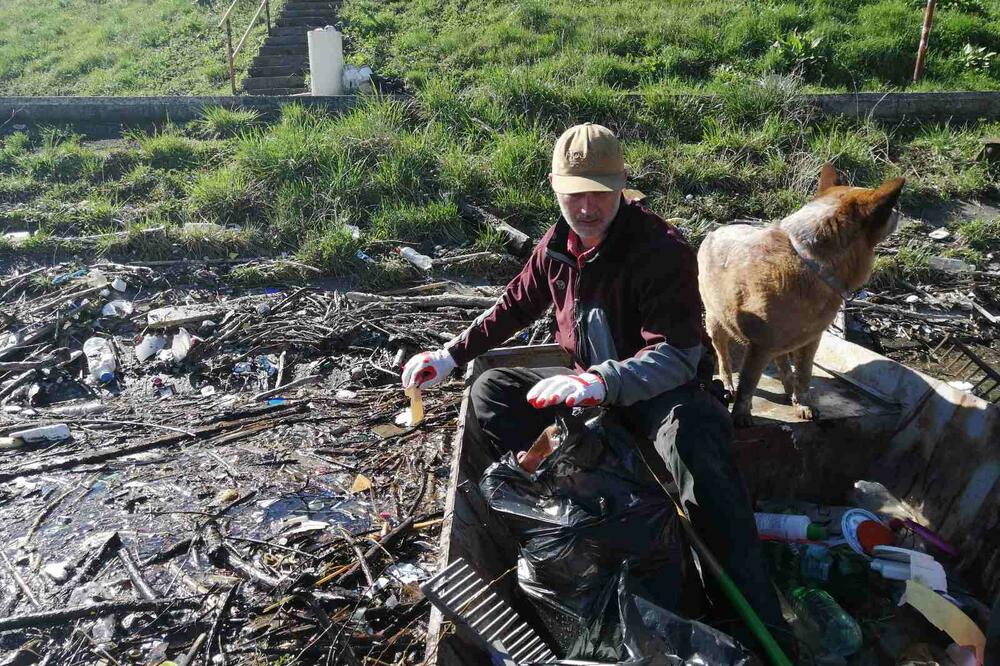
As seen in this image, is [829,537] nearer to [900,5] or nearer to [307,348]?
[307,348]

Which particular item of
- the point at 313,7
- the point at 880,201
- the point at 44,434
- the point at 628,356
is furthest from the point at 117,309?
the point at 313,7

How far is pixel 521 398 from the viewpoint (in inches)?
137

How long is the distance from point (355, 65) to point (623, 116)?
192 inches

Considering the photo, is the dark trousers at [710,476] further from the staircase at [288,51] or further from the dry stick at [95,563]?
the staircase at [288,51]

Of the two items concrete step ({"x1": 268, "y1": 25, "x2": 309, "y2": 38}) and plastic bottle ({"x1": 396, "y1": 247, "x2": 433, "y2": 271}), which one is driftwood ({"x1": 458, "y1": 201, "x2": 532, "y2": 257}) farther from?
concrete step ({"x1": 268, "y1": 25, "x2": 309, "y2": 38})

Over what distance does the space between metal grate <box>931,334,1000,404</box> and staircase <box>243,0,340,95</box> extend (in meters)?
9.85

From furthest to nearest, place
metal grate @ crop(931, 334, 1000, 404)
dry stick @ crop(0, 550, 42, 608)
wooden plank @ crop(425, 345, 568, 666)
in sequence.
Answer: metal grate @ crop(931, 334, 1000, 404), dry stick @ crop(0, 550, 42, 608), wooden plank @ crop(425, 345, 568, 666)

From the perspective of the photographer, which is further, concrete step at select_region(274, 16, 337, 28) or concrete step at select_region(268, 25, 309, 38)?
concrete step at select_region(274, 16, 337, 28)

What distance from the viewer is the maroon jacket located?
2914mm

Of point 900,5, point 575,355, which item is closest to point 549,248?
point 575,355

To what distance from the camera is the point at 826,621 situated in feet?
9.49

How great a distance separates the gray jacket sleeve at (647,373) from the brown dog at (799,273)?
3.21 feet

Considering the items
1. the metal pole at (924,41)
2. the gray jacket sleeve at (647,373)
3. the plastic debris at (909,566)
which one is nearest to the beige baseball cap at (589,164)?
the gray jacket sleeve at (647,373)

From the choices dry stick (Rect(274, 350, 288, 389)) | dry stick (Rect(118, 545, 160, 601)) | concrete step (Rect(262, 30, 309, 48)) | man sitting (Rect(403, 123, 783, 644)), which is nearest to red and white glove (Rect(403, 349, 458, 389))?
man sitting (Rect(403, 123, 783, 644))
